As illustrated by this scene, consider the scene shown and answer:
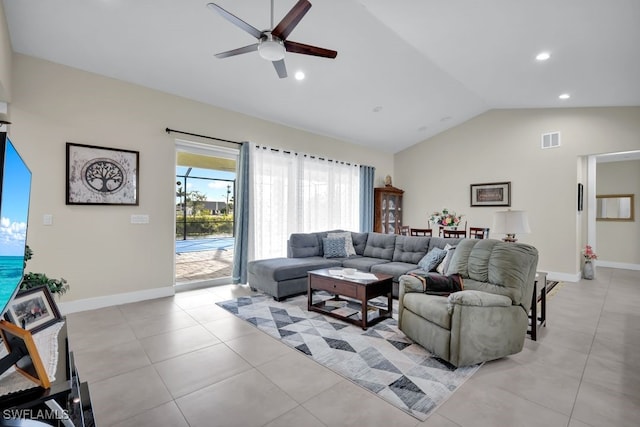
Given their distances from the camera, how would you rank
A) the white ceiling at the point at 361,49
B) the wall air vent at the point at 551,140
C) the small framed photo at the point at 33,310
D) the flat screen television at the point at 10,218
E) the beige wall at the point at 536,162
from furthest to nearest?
the wall air vent at the point at 551,140, the beige wall at the point at 536,162, the white ceiling at the point at 361,49, the small framed photo at the point at 33,310, the flat screen television at the point at 10,218

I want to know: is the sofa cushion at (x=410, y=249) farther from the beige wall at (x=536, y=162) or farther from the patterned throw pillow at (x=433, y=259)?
the beige wall at (x=536, y=162)

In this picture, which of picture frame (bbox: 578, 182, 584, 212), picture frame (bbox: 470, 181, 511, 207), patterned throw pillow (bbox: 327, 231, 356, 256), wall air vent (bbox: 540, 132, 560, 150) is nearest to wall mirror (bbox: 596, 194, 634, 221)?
picture frame (bbox: 578, 182, 584, 212)

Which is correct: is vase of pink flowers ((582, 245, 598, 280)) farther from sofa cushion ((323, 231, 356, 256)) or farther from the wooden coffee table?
the wooden coffee table

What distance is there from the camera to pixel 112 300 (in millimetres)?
3943

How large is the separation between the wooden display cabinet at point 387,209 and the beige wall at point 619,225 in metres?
4.73

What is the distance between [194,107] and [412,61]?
3.32 m

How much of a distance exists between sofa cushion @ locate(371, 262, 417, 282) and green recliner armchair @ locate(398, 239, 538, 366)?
1.13 metres

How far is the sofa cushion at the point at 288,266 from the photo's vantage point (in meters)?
4.20

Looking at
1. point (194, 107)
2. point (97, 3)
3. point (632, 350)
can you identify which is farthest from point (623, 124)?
point (97, 3)

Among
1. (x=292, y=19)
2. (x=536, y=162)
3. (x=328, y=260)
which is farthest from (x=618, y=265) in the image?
(x=292, y=19)

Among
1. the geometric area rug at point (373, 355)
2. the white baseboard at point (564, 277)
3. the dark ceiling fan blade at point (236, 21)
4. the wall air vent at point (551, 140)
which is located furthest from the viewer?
the wall air vent at point (551, 140)

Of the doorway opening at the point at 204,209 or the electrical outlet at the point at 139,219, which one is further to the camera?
the doorway opening at the point at 204,209

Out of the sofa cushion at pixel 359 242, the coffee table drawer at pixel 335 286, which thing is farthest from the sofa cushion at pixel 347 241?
the coffee table drawer at pixel 335 286

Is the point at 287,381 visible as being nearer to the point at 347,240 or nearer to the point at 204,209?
the point at 347,240
